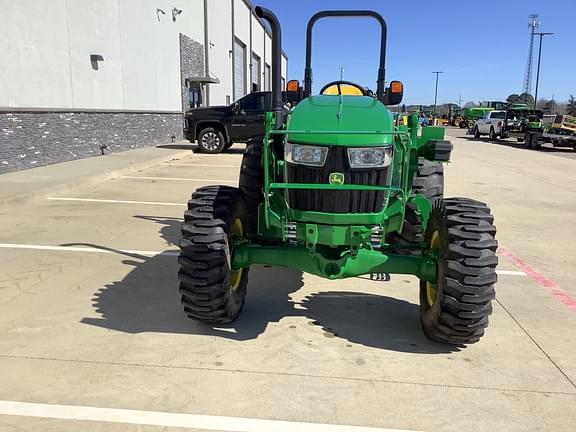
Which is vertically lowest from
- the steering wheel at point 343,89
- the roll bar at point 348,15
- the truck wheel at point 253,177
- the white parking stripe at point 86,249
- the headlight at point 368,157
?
the white parking stripe at point 86,249

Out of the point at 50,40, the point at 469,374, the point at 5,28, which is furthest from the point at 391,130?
the point at 50,40

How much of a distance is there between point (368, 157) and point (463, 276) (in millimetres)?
1034

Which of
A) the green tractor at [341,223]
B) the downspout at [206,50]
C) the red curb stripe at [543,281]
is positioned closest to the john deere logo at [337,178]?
the green tractor at [341,223]

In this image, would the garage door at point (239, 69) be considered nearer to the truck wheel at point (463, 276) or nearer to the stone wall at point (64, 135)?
the stone wall at point (64, 135)

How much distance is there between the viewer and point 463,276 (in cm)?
354

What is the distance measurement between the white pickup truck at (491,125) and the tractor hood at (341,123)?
32750mm

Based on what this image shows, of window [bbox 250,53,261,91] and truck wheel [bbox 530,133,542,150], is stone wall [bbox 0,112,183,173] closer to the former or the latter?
truck wheel [bbox 530,133,542,150]

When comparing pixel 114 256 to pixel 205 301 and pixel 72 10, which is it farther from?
pixel 72 10

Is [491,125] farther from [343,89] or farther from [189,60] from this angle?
[343,89]

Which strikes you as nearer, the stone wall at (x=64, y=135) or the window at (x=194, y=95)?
the stone wall at (x=64, y=135)

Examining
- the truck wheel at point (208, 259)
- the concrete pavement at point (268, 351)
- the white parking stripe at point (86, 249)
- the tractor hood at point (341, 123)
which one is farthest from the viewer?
the white parking stripe at point (86, 249)

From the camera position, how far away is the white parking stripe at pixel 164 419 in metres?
2.82

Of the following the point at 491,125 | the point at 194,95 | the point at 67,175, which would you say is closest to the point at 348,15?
the point at 67,175

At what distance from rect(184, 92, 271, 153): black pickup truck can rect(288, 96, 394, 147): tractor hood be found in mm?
13337
